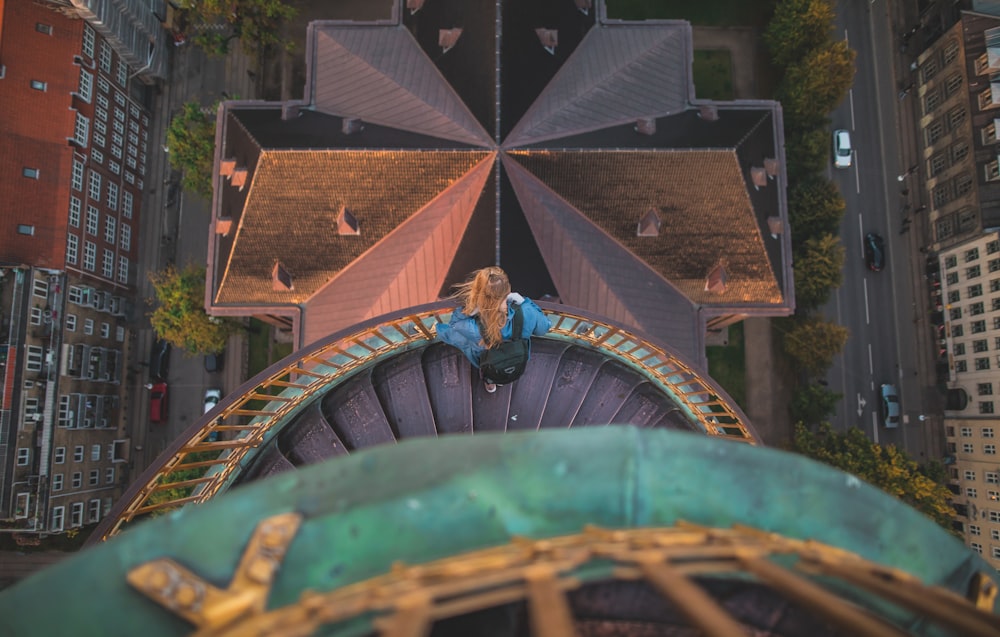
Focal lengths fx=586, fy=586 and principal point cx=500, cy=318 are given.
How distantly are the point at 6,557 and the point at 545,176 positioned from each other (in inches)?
1483

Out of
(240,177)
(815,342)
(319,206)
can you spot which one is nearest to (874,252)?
(815,342)

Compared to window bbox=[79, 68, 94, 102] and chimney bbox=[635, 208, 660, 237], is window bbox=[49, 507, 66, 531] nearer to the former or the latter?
window bbox=[79, 68, 94, 102]

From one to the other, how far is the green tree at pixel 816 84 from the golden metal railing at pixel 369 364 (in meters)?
21.9

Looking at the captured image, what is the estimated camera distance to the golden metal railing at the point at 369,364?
13773 millimetres

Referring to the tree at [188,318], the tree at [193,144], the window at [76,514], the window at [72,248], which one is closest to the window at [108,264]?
the window at [72,248]

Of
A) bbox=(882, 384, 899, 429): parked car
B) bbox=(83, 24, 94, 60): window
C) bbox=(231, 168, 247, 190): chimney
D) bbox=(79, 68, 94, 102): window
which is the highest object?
bbox=(83, 24, 94, 60): window

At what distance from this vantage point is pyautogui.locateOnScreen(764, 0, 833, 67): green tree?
103 feet

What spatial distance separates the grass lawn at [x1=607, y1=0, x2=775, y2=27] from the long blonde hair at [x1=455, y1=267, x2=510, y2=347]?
30910 millimetres

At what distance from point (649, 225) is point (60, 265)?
2885 cm

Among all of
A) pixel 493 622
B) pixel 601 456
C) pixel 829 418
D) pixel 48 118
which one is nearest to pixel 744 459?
pixel 601 456

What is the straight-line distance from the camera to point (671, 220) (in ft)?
79.7

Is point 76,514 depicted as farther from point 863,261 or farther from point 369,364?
point 863,261

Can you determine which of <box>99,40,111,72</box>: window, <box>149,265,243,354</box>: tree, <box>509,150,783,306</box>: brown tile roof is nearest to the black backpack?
<box>509,150,783,306</box>: brown tile roof

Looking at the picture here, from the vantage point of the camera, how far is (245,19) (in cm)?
3173
